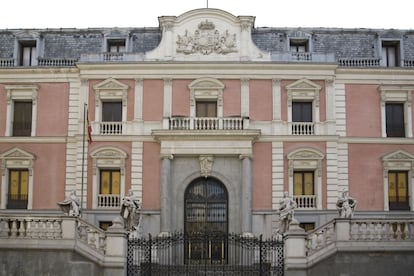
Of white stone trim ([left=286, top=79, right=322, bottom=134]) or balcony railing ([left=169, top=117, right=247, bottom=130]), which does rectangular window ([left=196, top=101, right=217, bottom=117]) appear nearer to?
balcony railing ([left=169, top=117, right=247, bottom=130])

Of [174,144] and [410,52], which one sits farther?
[410,52]

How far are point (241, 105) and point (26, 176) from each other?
1124cm

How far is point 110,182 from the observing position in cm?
3728

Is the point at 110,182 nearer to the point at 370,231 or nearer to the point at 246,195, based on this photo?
the point at 246,195

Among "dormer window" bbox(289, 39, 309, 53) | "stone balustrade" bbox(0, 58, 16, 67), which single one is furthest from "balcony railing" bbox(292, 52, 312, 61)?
"stone balustrade" bbox(0, 58, 16, 67)

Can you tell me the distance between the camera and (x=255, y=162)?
36.9 m

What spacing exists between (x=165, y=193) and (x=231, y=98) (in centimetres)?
584

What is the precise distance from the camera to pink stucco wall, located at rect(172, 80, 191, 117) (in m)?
37.6

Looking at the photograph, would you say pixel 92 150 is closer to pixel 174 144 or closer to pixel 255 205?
→ pixel 174 144

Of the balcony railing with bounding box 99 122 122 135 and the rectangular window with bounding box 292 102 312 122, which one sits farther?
the rectangular window with bounding box 292 102 312 122

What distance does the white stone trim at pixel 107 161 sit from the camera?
36938 millimetres

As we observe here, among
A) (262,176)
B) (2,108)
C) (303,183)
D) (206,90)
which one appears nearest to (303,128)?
(303,183)

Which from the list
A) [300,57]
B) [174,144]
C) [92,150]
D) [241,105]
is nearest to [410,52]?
[300,57]

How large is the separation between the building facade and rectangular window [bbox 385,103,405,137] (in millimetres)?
69
